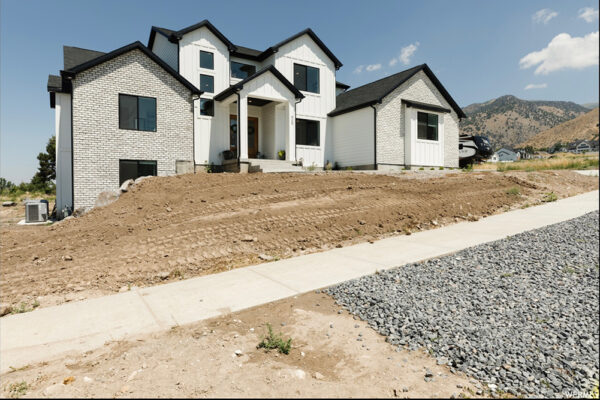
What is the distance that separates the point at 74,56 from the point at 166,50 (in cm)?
427

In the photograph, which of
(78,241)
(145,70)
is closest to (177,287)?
(78,241)

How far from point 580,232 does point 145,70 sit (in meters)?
15.4

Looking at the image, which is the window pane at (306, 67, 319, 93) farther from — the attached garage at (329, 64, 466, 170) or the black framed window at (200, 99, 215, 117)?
the black framed window at (200, 99, 215, 117)

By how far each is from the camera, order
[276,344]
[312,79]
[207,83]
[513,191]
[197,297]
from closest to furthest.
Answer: [276,344] → [197,297] → [513,191] → [207,83] → [312,79]

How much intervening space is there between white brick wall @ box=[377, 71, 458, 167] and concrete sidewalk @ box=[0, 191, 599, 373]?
34.5 ft

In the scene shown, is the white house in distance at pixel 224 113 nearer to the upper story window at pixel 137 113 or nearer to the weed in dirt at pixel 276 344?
the upper story window at pixel 137 113

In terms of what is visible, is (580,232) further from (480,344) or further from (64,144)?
(64,144)

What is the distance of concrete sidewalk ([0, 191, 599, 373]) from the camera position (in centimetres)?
359

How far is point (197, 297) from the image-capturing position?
461 cm

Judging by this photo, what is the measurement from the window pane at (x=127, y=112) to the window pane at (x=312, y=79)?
368 inches

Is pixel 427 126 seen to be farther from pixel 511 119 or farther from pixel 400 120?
pixel 511 119

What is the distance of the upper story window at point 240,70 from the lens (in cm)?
1835

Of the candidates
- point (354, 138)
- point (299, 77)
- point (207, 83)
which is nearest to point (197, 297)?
point (207, 83)

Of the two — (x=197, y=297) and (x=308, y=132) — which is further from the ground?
(x=308, y=132)
